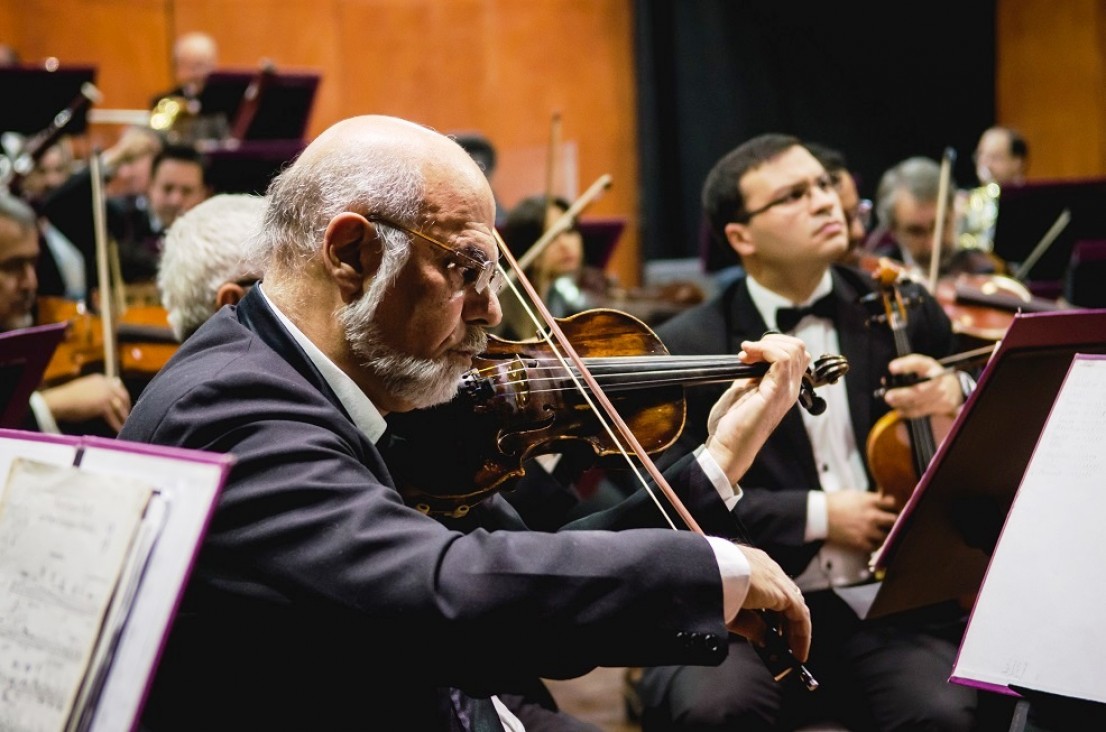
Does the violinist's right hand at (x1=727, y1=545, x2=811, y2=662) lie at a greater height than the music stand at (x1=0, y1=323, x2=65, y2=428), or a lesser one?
lesser

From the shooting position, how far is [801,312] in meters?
2.77

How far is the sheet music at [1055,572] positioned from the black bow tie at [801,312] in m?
1.23

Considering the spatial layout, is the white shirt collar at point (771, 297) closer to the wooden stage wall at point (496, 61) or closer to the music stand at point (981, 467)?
the music stand at point (981, 467)

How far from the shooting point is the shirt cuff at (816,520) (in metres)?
2.46

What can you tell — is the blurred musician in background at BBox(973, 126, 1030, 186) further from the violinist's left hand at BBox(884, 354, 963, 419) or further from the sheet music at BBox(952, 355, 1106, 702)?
the sheet music at BBox(952, 355, 1106, 702)

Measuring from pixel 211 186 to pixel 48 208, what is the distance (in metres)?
0.68

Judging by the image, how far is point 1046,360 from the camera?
1753 mm

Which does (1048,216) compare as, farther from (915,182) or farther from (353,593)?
(353,593)

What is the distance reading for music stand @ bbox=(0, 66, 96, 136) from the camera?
16.4 ft

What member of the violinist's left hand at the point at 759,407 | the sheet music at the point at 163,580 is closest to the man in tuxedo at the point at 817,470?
the violinist's left hand at the point at 759,407

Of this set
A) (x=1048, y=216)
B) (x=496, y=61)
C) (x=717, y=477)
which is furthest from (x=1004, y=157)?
(x=717, y=477)

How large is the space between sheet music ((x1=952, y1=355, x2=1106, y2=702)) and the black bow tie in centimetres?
123

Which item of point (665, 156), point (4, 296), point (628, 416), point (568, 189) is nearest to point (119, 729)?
point (628, 416)

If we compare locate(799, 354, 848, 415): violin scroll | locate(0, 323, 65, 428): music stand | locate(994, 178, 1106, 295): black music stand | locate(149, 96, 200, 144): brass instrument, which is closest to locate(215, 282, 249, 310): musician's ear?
locate(0, 323, 65, 428): music stand
